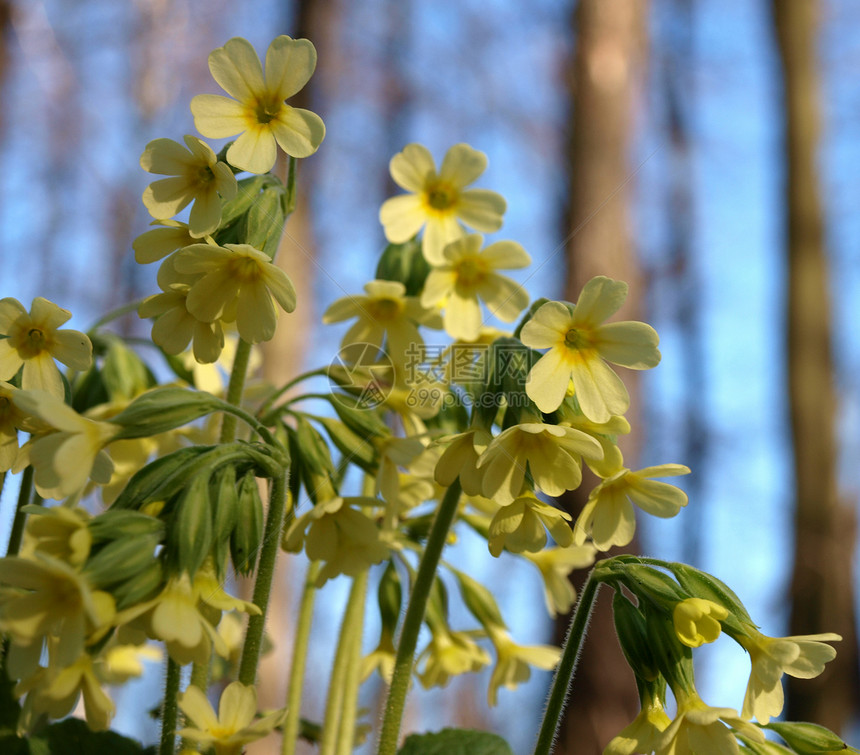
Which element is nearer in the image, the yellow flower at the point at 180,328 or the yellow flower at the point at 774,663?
the yellow flower at the point at 774,663

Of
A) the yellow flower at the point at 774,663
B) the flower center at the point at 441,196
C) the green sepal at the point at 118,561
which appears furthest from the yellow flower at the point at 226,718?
the flower center at the point at 441,196

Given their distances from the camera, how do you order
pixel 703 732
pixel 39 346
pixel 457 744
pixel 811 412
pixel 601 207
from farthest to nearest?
pixel 811 412 < pixel 601 207 < pixel 457 744 < pixel 39 346 < pixel 703 732

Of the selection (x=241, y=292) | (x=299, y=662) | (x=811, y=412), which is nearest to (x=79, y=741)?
(x=299, y=662)

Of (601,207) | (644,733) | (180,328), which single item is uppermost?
(601,207)

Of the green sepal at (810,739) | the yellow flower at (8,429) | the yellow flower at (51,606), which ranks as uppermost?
the yellow flower at (8,429)

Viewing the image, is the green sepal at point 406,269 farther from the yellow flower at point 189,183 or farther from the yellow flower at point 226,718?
the yellow flower at point 226,718

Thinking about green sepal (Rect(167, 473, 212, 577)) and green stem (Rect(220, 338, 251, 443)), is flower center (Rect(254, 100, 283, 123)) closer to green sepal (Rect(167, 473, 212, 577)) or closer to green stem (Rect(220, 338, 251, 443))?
green stem (Rect(220, 338, 251, 443))

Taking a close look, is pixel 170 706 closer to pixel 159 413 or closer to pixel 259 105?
pixel 159 413

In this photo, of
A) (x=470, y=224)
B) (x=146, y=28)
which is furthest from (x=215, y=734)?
(x=146, y=28)
